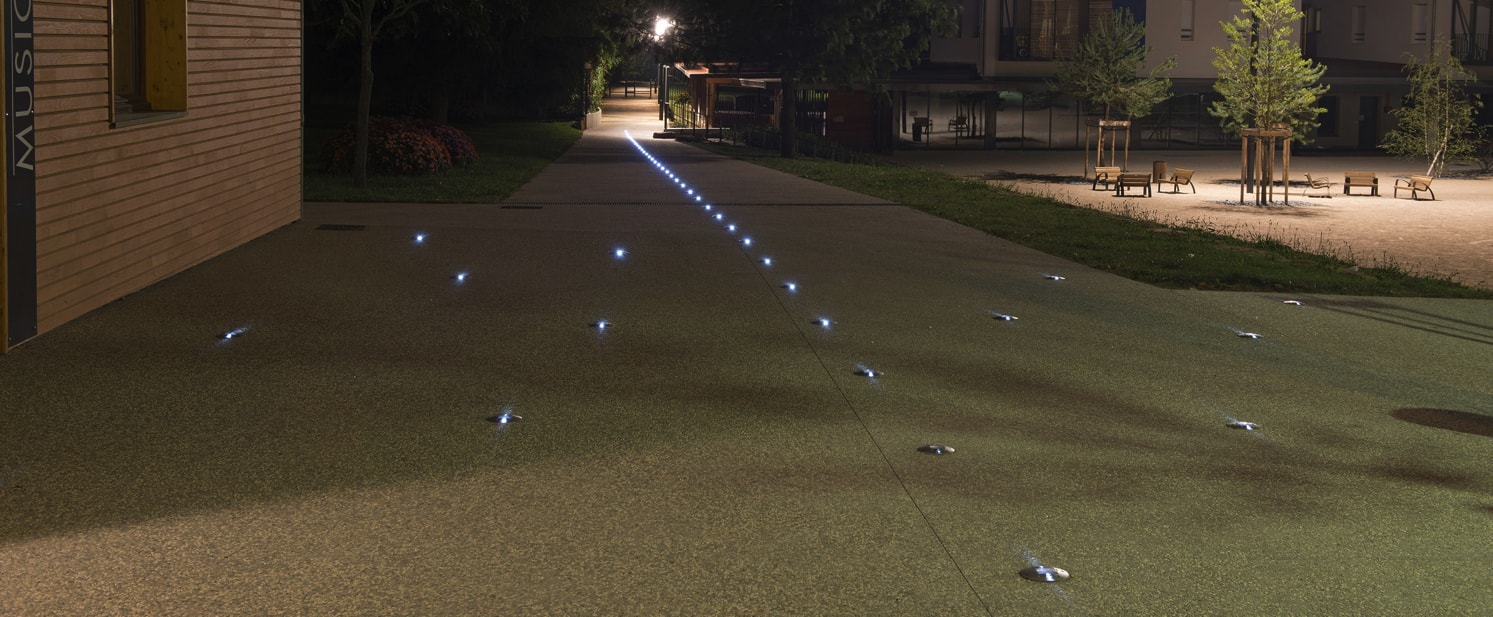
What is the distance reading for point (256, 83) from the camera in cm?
1486

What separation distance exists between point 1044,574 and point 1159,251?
1160cm

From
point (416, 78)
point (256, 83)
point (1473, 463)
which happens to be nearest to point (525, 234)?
point (256, 83)

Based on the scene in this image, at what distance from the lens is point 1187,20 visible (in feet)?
175

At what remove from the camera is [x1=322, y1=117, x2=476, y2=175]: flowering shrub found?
24906 millimetres

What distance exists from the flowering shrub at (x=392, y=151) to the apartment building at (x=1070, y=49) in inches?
1047

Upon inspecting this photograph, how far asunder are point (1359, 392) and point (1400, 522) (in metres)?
2.83

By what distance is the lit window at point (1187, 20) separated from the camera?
53.3 metres

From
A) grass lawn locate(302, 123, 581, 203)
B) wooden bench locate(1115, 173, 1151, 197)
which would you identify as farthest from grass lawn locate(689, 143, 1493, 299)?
wooden bench locate(1115, 173, 1151, 197)

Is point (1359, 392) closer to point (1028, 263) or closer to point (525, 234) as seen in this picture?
point (1028, 263)

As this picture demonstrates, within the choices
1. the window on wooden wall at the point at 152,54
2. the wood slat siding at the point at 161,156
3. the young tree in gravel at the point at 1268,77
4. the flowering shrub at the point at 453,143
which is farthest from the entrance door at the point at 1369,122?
the window on wooden wall at the point at 152,54

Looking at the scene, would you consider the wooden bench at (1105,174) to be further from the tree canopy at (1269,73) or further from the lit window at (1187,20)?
the lit window at (1187,20)

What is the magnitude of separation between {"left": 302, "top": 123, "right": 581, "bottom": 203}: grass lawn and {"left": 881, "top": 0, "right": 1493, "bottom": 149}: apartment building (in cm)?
1805

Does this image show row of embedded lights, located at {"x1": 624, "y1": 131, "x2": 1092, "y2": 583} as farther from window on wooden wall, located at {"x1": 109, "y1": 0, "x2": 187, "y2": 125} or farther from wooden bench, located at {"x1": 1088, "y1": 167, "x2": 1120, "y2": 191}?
wooden bench, located at {"x1": 1088, "y1": 167, "x2": 1120, "y2": 191}

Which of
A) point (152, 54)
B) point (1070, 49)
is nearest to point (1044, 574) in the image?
point (152, 54)
